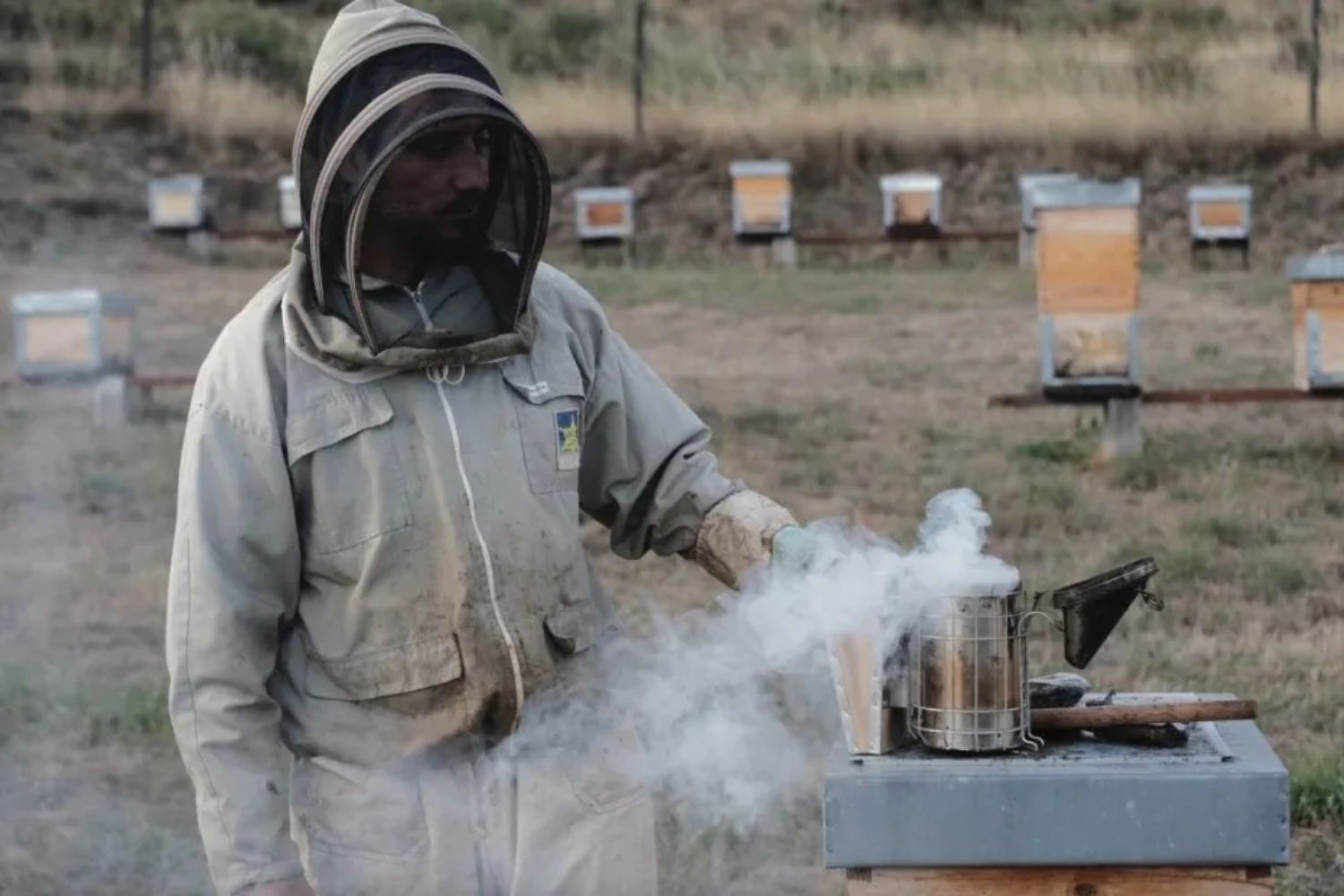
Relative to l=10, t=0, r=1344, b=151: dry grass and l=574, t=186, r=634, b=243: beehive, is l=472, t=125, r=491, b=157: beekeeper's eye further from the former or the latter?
l=10, t=0, r=1344, b=151: dry grass

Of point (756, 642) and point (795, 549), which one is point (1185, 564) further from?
point (795, 549)

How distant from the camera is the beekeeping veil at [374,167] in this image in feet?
7.61

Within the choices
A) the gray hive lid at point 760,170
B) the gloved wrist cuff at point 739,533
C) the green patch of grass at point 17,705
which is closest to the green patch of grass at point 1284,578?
the green patch of grass at point 17,705

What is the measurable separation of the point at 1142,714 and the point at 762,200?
11169 millimetres

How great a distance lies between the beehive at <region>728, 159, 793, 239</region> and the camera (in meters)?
13.3

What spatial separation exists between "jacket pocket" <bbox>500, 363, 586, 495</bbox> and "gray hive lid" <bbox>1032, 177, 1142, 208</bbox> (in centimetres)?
503

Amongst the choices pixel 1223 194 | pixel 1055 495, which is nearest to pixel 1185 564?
pixel 1055 495

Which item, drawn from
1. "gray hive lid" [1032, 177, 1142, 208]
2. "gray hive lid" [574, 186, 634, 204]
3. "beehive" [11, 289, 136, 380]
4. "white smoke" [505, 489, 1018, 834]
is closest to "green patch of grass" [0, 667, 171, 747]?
"white smoke" [505, 489, 1018, 834]

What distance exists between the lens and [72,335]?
28.0 feet

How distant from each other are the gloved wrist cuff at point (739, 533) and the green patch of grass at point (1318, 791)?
1.76 metres

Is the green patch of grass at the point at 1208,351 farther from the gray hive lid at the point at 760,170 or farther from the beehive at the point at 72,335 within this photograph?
the beehive at the point at 72,335

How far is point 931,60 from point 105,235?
8.25 meters

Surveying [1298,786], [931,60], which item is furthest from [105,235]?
[1298,786]

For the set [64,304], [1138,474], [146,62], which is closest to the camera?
[1138,474]
